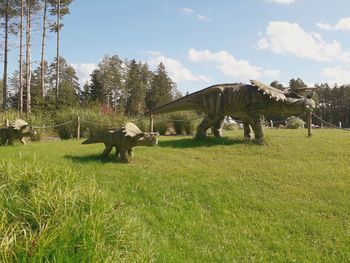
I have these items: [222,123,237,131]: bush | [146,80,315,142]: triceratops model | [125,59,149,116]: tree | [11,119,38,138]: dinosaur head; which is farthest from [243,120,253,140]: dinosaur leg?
[125,59,149,116]: tree

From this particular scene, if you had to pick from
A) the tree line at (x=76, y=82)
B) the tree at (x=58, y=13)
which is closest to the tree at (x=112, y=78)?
the tree line at (x=76, y=82)

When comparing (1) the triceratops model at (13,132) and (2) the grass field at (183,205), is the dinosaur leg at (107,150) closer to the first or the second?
(2) the grass field at (183,205)

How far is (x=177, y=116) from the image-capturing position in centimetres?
1711

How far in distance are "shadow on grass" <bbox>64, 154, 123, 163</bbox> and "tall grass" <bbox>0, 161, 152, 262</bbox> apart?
3.77 meters

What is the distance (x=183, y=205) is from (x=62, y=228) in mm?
3158

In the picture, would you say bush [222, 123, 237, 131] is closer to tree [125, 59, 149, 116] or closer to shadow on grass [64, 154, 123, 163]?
shadow on grass [64, 154, 123, 163]

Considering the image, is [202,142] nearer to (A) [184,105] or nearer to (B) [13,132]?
(A) [184,105]

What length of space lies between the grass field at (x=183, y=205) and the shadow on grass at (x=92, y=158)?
0.05 metres

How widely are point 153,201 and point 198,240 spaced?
4.90 feet

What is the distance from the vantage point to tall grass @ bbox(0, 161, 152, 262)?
10.5 feet

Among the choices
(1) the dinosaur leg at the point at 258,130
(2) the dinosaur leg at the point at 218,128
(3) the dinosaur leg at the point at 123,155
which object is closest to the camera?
(3) the dinosaur leg at the point at 123,155

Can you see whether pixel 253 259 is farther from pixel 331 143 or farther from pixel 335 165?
pixel 331 143

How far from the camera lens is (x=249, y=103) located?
37.2 feet

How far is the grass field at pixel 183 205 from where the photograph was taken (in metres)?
3.66
